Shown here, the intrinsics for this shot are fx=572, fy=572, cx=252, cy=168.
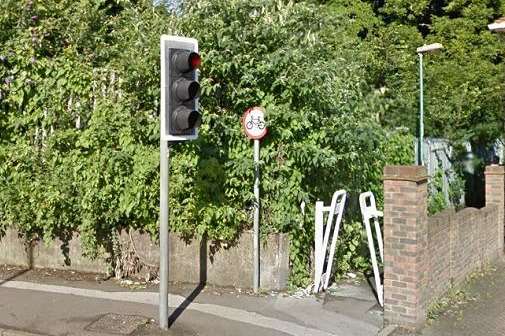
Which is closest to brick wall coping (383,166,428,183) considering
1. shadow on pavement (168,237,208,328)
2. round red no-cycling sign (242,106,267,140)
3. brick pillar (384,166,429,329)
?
brick pillar (384,166,429,329)

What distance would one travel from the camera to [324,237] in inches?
282

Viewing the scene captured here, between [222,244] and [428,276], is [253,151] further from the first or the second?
[428,276]

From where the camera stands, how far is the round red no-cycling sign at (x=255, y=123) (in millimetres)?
6906

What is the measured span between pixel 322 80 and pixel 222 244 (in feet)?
7.96

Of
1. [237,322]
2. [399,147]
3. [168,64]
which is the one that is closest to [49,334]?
[237,322]

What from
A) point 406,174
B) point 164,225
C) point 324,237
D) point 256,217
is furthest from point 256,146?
point 406,174

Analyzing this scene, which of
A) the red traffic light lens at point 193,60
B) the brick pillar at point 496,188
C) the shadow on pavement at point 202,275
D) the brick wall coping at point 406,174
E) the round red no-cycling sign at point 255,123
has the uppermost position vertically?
the red traffic light lens at point 193,60

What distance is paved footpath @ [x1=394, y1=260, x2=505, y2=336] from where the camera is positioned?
589 cm

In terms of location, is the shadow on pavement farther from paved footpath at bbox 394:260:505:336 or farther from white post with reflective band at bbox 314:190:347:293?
paved footpath at bbox 394:260:505:336

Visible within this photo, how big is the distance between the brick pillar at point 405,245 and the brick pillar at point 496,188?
12.4 feet

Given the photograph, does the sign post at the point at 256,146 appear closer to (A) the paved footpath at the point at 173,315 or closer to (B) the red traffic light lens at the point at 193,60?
(A) the paved footpath at the point at 173,315

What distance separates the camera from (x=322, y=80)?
7.18m

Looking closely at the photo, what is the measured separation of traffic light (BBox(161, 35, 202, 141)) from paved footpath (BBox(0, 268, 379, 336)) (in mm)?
2012

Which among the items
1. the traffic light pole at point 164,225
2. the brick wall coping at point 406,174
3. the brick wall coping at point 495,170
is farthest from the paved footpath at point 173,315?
the brick wall coping at point 495,170
